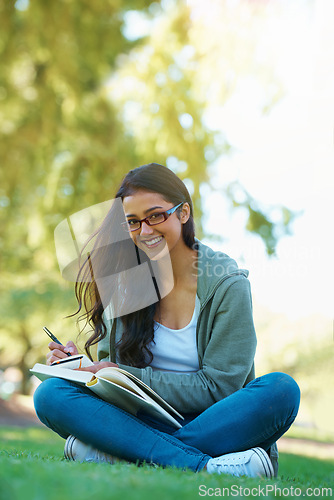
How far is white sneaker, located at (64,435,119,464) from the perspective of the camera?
2275 millimetres

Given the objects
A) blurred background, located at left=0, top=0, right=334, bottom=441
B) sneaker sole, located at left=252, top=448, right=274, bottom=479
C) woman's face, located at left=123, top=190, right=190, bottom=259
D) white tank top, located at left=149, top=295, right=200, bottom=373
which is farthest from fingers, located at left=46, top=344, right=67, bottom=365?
blurred background, located at left=0, top=0, right=334, bottom=441

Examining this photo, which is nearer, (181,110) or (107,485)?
(107,485)

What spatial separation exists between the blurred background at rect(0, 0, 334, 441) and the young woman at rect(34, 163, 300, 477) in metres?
3.33

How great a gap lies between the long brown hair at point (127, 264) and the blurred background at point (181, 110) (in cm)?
312

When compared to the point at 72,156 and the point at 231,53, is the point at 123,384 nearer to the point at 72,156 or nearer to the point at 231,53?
the point at 231,53

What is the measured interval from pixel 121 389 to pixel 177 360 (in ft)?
1.89

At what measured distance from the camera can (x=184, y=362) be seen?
2664 mm

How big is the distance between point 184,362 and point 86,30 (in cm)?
441

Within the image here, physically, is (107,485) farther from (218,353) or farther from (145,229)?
(145,229)

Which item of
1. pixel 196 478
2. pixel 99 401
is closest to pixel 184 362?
pixel 99 401

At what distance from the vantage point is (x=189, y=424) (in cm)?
229

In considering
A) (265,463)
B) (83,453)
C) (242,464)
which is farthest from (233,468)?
(83,453)

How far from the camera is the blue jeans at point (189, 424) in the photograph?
7.14ft

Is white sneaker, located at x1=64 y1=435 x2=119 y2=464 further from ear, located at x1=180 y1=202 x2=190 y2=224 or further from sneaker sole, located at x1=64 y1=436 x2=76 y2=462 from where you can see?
ear, located at x1=180 y1=202 x2=190 y2=224
